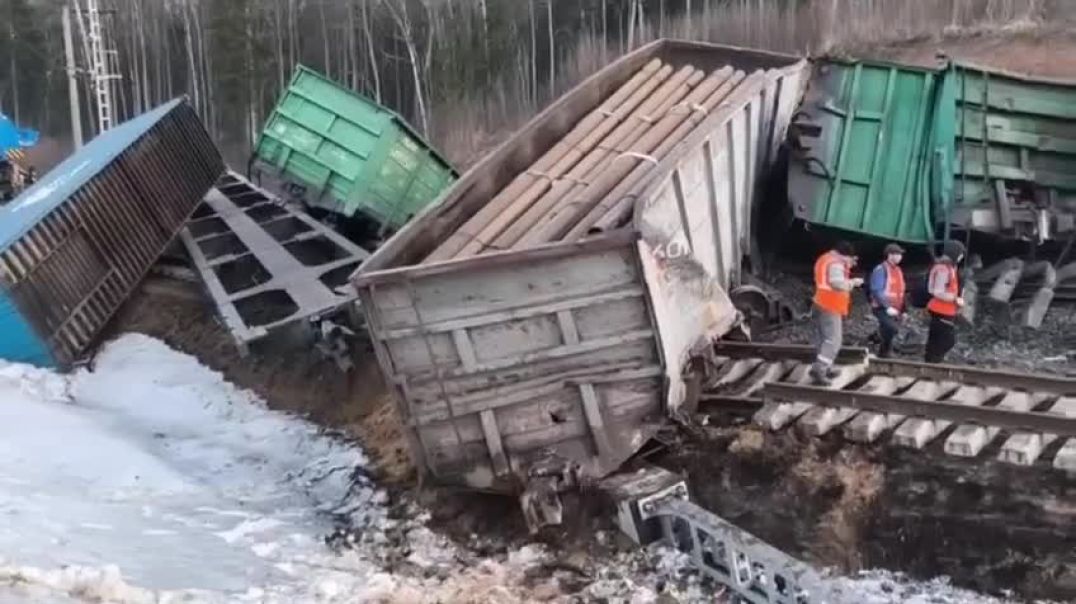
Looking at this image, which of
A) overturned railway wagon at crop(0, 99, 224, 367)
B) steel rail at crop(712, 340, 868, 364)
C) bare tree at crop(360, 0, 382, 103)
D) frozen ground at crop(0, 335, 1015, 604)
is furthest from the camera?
bare tree at crop(360, 0, 382, 103)

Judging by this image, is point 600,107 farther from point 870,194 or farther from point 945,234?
point 945,234

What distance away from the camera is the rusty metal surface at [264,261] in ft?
30.9

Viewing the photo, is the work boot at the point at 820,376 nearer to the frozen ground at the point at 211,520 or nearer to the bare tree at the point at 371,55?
the frozen ground at the point at 211,520

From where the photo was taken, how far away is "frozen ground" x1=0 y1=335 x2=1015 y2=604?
17.6ft

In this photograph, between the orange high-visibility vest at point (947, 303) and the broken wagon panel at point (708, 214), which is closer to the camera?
the broken wagon panel at point (708, 214)

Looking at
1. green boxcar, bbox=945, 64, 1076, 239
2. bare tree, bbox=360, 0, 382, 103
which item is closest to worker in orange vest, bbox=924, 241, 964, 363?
green boxcar, bbox=945, 64, 1076, 239

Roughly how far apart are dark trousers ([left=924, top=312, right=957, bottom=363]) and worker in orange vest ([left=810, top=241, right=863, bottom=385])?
99cm

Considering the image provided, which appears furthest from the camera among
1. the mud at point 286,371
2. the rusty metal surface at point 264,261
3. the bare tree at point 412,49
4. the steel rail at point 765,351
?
the bare tree at point 412,49

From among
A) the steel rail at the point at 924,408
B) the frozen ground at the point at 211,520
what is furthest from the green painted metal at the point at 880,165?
the frozen ground at the point at 211,520

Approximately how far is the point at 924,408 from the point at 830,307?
44.4 inches

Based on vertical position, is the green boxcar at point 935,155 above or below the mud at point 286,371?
above

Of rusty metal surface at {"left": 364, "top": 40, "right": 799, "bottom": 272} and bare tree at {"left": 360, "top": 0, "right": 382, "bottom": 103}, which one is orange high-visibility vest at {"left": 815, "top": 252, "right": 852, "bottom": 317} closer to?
rusty metal surface at {"left": 364, "top": 40, "right": 799, "bottom": 272}

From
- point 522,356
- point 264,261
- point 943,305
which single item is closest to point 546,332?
point 522,356

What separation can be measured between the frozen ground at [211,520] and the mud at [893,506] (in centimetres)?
28
